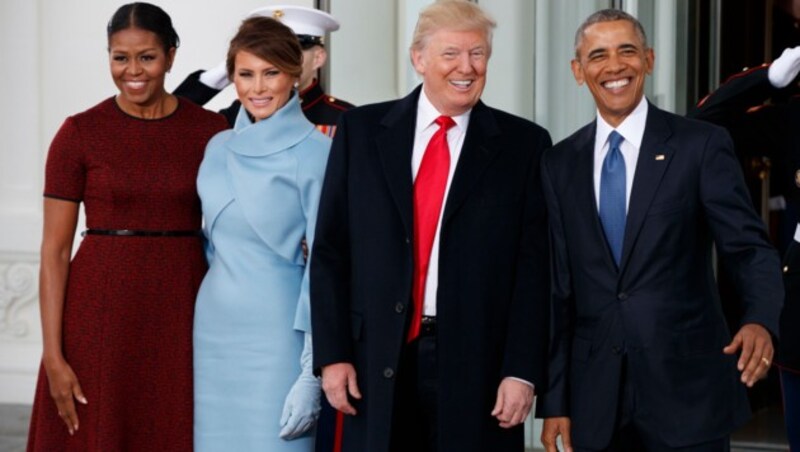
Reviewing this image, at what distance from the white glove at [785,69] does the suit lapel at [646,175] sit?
2.71 feet

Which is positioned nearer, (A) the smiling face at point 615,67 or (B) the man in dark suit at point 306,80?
(A) the smiling face at point 615,67

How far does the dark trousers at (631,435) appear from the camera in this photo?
8.32 ft

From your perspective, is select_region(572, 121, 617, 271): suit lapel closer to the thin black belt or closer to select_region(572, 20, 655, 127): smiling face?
select_region(572, 20, 655, 127): smiling face

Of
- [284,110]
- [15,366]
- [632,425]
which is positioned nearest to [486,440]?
[632,425]

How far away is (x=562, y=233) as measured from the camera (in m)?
2.61

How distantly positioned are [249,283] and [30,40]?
3691 mm

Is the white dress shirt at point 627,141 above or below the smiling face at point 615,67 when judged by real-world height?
below

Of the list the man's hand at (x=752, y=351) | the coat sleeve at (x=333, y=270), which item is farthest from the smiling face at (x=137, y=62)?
the man's hand at (x=752, y=351)

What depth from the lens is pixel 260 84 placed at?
9.41 feet

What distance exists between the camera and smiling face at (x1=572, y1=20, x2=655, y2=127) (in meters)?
2.62

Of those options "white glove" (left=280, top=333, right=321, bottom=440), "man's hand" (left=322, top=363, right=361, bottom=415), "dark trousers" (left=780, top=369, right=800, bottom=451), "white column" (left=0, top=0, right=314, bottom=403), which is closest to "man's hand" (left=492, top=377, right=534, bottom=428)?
"man's hand" (left=322, top=363, right=361, bottom=415)

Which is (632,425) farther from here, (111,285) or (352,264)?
(111,285)

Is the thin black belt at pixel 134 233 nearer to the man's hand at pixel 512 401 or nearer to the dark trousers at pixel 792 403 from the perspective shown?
the man's hand at pixel 512 401

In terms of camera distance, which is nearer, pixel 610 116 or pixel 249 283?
pixel 610 116
